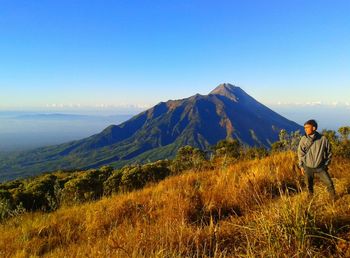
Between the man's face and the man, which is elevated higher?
the man's face

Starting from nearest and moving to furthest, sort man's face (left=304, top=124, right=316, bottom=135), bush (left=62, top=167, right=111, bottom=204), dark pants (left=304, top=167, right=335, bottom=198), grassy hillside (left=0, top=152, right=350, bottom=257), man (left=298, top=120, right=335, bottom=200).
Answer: grassy hillside (left=0, top=152, right=350, bottom=257)
dark pants (left=304, top=167, right=335, bottom=198)
man (left=298, top=120, right=335, bottom=200)
man's face (left=304, top=124, right=316, bottom=135)
bush (left=62, top=167, right=111, bottom=204)

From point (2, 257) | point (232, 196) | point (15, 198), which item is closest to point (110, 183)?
point (15, 198)

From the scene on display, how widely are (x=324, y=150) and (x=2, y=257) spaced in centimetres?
622

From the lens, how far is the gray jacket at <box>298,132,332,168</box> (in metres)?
7.18

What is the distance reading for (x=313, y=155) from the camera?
24.0 ft

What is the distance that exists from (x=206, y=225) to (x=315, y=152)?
319 cm

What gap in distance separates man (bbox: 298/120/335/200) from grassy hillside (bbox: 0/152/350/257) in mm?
485

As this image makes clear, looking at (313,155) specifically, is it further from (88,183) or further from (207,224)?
(88,183)

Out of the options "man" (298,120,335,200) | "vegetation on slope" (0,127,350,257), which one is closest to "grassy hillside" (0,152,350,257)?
"vegetation on slope" (0,127,350,257)

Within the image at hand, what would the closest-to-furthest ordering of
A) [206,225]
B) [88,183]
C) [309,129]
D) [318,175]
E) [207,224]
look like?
1. [207,224]
2. [206,225]
3. [318,175]
4. [309,129]
5. [88,183]

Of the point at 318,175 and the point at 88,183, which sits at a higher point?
the point at 318,175

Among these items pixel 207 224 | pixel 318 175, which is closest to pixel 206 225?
pixel 207 224

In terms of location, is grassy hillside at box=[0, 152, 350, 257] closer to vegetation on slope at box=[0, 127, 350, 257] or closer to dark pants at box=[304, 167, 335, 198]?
vegetation on slope at box=[0, 127, 350, 257]

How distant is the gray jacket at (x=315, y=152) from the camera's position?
7.18 metres
